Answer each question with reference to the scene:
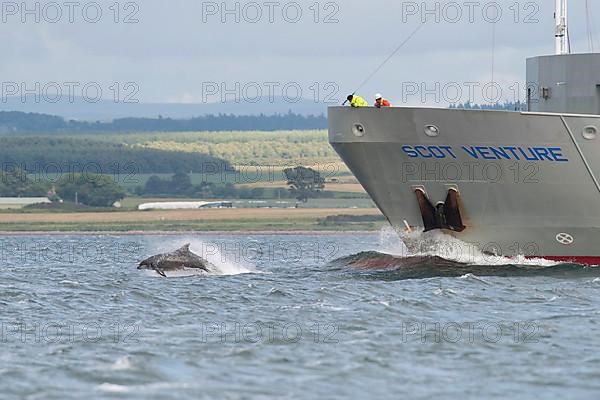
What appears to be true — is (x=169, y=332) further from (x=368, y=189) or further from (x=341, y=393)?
(x=368, y=189)

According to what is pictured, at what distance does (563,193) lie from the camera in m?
36.8

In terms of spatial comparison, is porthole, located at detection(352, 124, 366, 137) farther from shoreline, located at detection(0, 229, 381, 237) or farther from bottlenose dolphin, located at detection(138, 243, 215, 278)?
shoreline, located at detection(0, 229, 381, 237)

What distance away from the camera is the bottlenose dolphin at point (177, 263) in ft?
132

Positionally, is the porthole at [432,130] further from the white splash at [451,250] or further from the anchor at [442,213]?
the white splash at [451,250]

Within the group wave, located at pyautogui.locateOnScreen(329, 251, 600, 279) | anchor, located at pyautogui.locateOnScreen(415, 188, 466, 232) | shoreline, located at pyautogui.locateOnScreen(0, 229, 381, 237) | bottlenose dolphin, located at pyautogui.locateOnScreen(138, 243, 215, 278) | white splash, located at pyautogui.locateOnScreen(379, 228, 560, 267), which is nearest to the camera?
wave, located at pyautogui.locateOnScreen(329, 251, 600, 279)

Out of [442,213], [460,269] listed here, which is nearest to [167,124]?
[442,213]

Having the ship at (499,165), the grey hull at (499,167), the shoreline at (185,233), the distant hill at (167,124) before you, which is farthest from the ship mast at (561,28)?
the distant hill at (167,124)

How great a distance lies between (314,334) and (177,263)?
52.3 ft

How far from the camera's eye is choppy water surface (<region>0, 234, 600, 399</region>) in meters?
20.5

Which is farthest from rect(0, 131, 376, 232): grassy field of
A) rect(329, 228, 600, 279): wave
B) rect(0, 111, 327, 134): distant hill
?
rect(329, 228, 600, 279): wave

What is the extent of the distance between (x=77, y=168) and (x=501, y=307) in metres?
92.8

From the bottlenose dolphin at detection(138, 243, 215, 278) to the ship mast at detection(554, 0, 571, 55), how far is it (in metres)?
11.2

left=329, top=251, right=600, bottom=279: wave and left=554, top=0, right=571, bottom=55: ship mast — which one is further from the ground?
left=554, top=0, right=571, bottom=55: ship mast

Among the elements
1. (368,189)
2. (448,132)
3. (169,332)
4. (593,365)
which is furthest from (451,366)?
(368,189)
